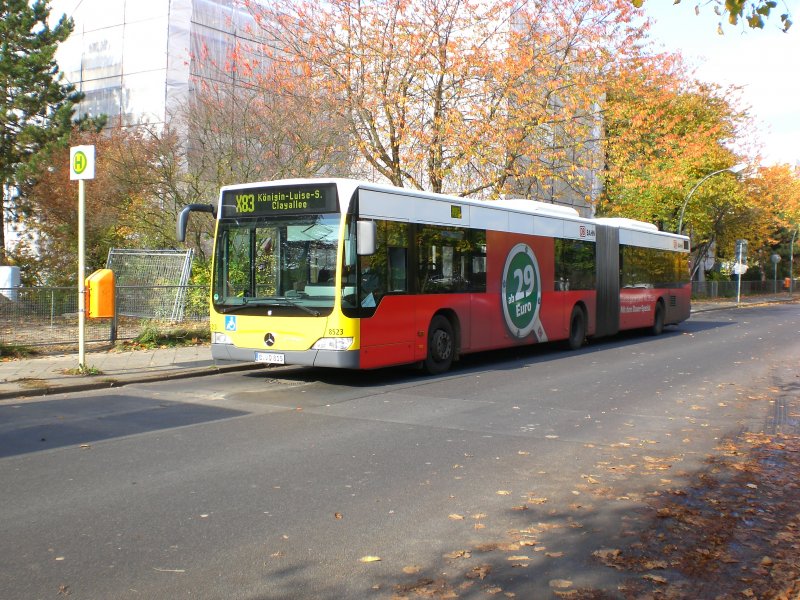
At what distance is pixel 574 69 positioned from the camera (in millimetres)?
24453

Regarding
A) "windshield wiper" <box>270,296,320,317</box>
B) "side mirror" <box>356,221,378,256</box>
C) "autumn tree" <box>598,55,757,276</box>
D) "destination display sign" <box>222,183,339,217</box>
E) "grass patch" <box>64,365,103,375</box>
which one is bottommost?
"grass patch" <box>64,365,103,375</box>

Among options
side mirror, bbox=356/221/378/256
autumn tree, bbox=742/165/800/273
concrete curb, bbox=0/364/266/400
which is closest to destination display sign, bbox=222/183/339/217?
side mirror, bbox=356/221/378/256

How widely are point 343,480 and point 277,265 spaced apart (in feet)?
19.8

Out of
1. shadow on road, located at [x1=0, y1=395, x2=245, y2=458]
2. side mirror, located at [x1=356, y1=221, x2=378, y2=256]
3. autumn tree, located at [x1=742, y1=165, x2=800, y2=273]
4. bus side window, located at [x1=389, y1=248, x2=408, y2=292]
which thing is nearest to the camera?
shadow on road, located at [x1=0, y1=395, x2=245, y2=458]

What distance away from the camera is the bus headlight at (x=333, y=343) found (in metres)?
11.4

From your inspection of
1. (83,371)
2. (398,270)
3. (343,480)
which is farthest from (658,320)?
(343,480)

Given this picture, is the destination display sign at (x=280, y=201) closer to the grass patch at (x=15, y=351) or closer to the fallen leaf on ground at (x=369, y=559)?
the grass patch at (x=15, y=351)

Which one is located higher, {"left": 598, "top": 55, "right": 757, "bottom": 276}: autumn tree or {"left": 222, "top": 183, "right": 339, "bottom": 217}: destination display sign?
{"left": 598, "top": 55, "right": 757, "bottom": 276}: autumn tree

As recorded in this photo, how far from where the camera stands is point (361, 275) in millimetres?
11633

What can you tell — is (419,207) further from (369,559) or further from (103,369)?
(369,559)

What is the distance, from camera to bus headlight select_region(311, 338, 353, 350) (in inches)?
450

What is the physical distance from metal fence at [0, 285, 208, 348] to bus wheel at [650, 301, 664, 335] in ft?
45.9

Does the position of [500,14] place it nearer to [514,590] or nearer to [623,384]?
[623,384]

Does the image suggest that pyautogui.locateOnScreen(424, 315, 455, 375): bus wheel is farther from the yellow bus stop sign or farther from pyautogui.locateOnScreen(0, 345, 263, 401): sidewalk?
the yellow bus stop sign
